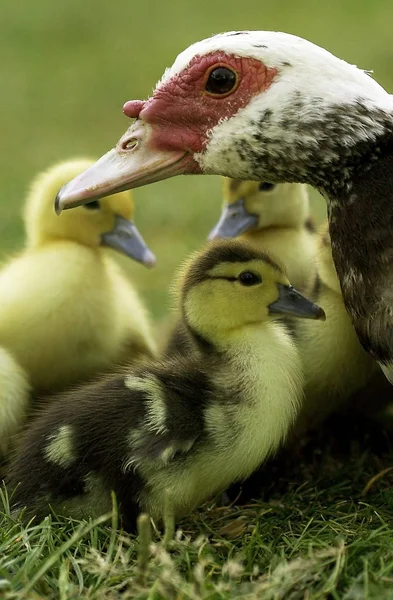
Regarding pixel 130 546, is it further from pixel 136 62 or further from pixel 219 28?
pixel 219 28

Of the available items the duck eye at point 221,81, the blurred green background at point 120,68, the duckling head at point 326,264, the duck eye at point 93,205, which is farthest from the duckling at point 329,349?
the blurred green background at point 120,68

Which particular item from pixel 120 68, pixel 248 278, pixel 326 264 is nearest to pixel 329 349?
pixel 326 264

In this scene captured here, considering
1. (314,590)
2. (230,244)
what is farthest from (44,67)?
(314,590)

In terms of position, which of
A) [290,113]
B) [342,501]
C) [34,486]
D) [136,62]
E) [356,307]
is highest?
[136,62]

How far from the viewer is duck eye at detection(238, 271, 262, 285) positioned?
2.93 metres

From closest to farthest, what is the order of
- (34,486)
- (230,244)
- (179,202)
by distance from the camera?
(34,486) → (230,244) → (179,202)

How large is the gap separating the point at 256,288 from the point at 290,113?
0.55 metres

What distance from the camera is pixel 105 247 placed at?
368 centimetres

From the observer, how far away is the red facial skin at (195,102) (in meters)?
2.67

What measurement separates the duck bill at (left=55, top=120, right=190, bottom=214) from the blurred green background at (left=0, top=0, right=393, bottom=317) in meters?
2.51

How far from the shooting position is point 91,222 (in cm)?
361

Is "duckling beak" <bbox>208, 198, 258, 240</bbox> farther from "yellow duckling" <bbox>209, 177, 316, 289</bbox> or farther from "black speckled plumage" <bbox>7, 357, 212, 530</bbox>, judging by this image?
"black speckled plumage" <bbox>7, 357, 212, 530</bbox>

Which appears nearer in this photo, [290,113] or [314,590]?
[314,590]

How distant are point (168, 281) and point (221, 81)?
3190 mm
